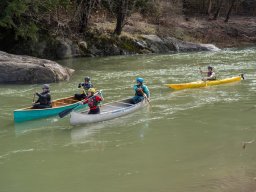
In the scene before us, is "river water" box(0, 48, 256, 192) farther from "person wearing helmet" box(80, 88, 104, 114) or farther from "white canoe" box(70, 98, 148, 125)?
"person wearing helmet" box(80, 88, 104, 114)

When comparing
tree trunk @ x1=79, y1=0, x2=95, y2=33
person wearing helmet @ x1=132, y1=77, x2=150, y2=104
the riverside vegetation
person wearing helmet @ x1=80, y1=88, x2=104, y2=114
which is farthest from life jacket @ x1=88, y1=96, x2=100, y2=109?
tree trunk @ x1=79, y1=0, x2=95, y2=33

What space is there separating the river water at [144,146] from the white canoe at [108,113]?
0.20 m

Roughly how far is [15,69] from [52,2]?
771cm

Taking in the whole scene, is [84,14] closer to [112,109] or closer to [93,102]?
[112,109]

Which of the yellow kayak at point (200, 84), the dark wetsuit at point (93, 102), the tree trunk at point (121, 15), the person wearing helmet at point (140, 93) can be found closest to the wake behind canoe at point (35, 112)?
the dark wetsuit at point (93, 102)

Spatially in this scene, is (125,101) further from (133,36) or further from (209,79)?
(133,36)

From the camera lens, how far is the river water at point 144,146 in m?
7.89

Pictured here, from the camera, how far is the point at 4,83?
19.0 metres

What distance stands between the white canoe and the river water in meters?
0.20

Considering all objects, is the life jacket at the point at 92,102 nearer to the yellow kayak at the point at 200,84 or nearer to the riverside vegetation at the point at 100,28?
the yellow kayak at the point at 200,84

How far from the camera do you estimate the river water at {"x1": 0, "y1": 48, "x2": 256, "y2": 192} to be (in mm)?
7887

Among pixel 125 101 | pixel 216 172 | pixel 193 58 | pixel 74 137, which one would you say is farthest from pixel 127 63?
pixel 216 172

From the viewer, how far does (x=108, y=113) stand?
41.5ft

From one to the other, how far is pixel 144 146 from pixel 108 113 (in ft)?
9.14
